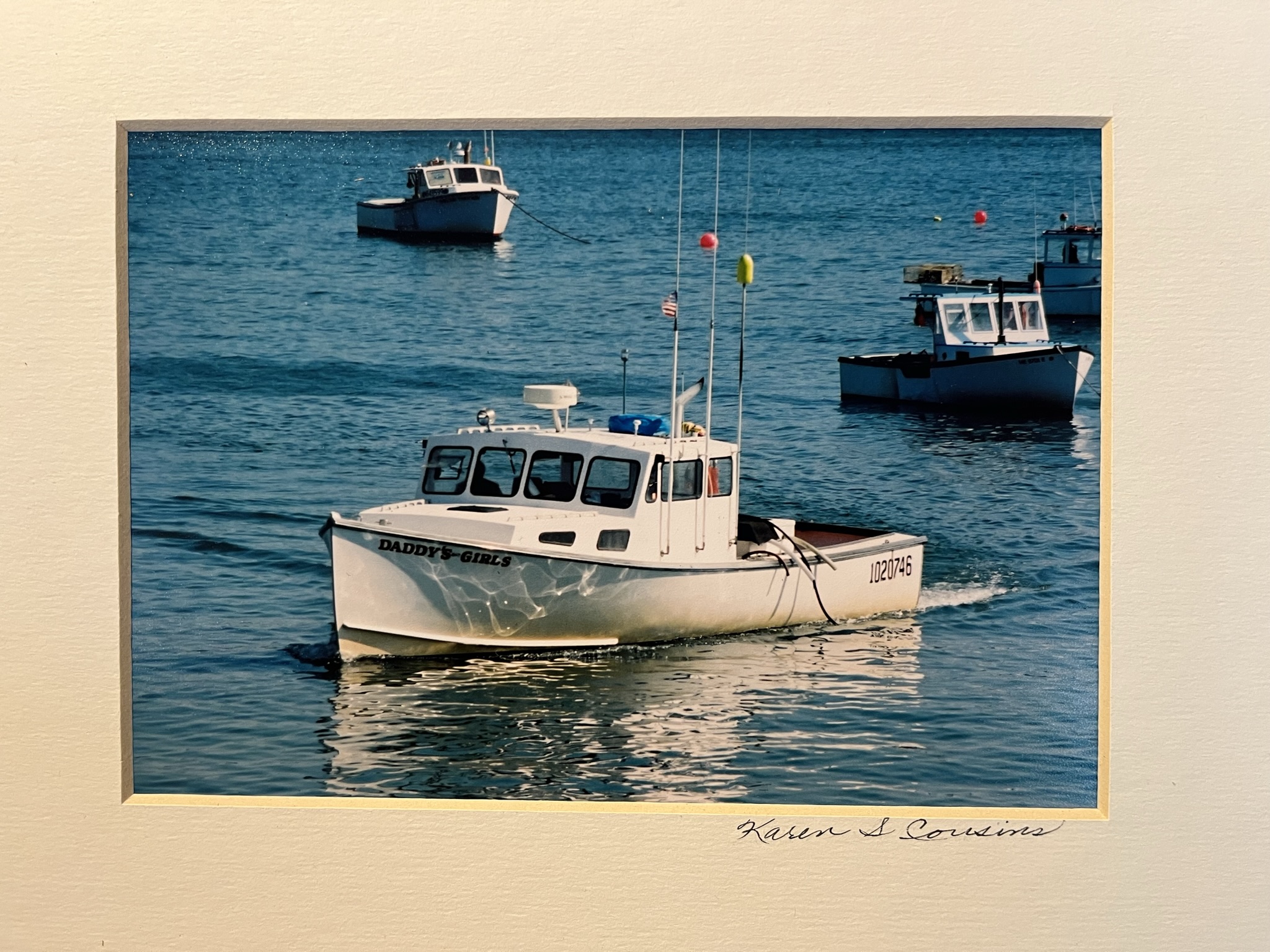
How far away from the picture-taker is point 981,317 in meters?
8.81

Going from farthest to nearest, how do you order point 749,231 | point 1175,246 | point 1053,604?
point 749,231
point 1053,604
point 1175,246

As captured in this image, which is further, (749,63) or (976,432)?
(976,432)

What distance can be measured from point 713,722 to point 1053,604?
1.64 meters

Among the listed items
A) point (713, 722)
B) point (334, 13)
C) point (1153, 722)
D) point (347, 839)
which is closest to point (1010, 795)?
point (1153, 722)

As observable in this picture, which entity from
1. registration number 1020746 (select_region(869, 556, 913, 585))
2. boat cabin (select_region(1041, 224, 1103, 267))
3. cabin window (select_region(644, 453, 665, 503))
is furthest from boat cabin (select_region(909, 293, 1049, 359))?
cabin window (select_region(644, 453, 665, 503))

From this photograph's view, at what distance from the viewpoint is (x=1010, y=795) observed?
7.51 meters

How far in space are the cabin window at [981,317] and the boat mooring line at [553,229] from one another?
2.00 metres

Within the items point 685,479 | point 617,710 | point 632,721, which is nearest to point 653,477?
point 685,479

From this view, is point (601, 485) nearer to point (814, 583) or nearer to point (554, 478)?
point (554, 478)

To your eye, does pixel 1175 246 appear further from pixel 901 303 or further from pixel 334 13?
pixel 334 13

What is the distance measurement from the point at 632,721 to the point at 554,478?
2011 mm

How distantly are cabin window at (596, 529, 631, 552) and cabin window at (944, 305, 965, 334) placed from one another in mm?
2190

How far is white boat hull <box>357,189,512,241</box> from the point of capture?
8188mm
